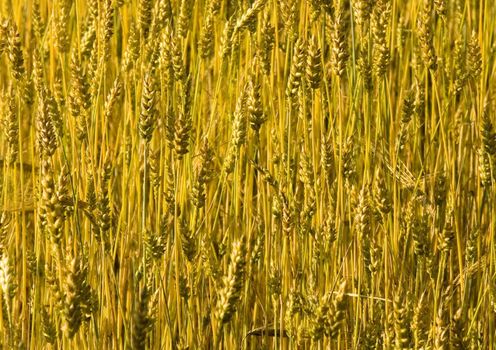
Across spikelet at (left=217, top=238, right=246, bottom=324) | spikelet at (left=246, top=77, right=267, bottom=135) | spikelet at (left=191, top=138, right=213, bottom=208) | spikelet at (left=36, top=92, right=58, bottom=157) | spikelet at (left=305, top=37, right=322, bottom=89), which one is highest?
spikelet at (left=305, top=37, right=322, bottom=89)

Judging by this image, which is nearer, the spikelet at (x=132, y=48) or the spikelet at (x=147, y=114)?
the spikelet at (x=147, y=114)

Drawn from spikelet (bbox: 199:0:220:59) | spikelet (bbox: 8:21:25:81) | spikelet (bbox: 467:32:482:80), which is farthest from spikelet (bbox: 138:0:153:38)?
spikelet (bbox: 467:32:482:80)

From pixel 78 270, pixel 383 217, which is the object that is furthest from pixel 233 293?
pixel 383 217

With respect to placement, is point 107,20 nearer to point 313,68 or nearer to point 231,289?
point 313,68

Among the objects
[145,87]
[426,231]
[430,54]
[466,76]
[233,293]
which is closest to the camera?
[233,293]

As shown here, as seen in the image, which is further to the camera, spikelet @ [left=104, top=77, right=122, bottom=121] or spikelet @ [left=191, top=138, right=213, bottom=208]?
spikelet @ [left=104, top=77, right=122, bottom=121]

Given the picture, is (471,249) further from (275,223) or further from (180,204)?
(180,204)

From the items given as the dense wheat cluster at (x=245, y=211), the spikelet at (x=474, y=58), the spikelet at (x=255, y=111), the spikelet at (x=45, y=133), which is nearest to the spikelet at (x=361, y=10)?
the dense wheat cluster at (x=245, y=211)

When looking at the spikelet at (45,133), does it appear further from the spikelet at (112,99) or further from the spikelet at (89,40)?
the spikelet at (89,40)

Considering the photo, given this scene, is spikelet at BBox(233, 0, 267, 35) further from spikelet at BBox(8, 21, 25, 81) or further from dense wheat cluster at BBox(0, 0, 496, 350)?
spikelet at BBox(8, 21, 25, 81)

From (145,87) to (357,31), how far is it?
72 cm

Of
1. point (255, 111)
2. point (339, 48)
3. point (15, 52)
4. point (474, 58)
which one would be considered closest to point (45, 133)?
point (15, 52)

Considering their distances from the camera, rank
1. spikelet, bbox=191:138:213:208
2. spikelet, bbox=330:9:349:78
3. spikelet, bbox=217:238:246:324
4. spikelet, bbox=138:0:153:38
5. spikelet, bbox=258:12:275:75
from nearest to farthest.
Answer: spikelet, bbox=217:238:246:324 → spikelet, bbox=191:138:213:208 → spikelet, bbox=330:9:349:78 → spikelet, bbox=138:0:153:38 → spikelet, bbox=258:12:275:75

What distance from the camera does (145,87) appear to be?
131cm
